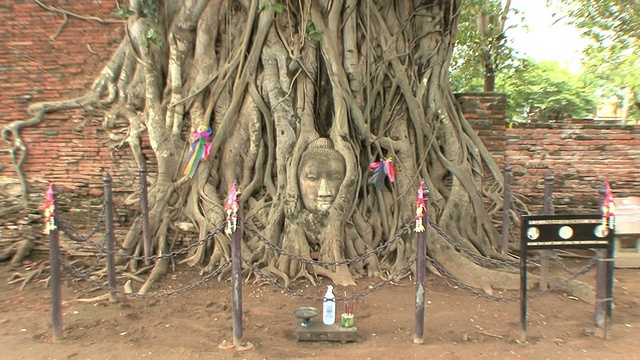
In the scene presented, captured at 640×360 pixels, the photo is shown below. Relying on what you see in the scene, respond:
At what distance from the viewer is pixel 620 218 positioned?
5.76m

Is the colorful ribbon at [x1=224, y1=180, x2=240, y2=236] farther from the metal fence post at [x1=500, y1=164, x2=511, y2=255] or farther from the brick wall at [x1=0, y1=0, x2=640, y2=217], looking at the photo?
the metal fence post at [x1=500, y1=164, x2=511, y2=255]

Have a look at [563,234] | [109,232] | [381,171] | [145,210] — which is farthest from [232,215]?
[563,234]

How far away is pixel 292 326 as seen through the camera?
397 centimetres

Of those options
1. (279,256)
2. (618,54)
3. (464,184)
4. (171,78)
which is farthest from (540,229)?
(618,54)

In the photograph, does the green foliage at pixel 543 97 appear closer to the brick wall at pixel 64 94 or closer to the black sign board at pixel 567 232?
the brick wall at pixel 64 94

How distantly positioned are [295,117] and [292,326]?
97.1 inches

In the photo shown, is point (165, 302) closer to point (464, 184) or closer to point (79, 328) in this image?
point (79, 328)

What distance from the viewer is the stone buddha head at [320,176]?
5117mm

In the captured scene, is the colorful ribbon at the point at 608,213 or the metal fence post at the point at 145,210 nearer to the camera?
the colorful ribbon at the point at 608,213

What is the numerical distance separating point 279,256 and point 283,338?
4.76 feet

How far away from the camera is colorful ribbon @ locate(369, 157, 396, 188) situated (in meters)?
5.36

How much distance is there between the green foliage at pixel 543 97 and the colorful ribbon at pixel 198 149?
36.7 ft

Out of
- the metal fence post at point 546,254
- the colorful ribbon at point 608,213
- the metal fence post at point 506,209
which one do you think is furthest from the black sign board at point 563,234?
the metal fence post at point 506,209

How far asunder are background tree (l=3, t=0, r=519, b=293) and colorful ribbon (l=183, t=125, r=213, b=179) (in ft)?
0.35
